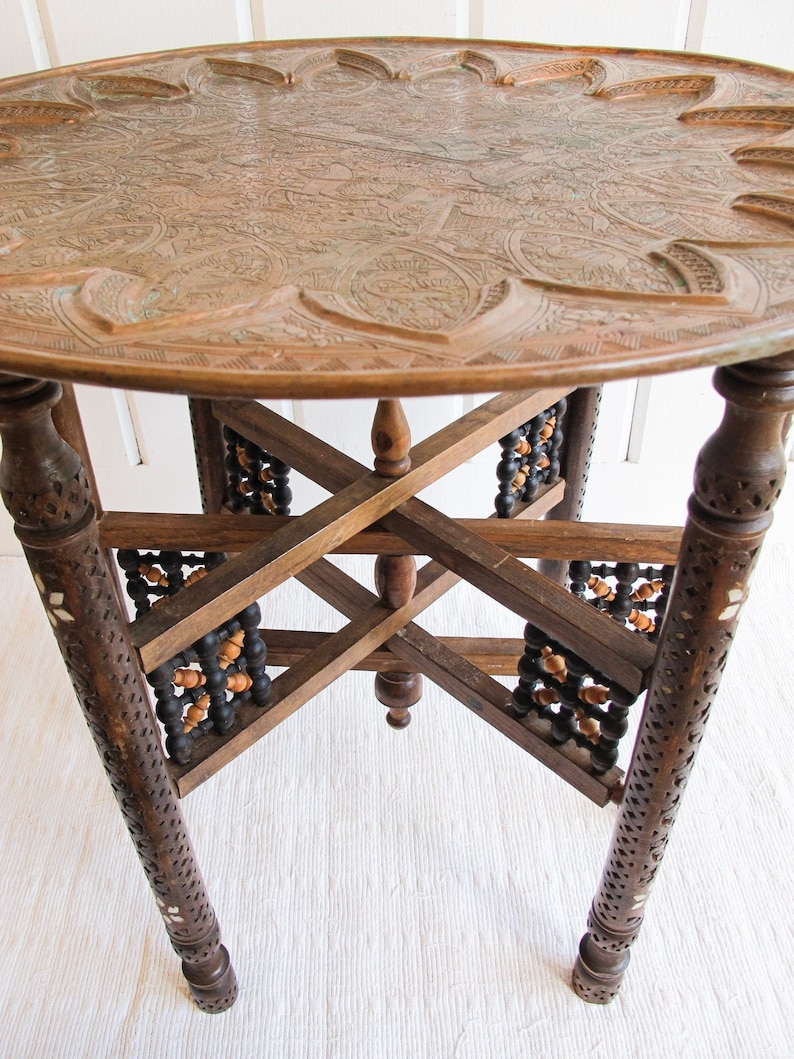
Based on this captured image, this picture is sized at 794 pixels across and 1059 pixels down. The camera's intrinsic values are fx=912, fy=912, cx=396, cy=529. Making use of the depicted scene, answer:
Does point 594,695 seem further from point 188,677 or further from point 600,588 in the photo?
point 188,677

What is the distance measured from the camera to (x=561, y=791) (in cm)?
129

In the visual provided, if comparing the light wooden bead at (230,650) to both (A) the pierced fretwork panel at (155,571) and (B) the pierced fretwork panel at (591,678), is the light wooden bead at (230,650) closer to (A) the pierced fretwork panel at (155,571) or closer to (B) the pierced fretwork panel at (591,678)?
(A) the pierced fretwork panel at (155,571)

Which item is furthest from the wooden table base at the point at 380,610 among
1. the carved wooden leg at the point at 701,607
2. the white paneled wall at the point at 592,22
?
the white paneled wall at the point at 592,22

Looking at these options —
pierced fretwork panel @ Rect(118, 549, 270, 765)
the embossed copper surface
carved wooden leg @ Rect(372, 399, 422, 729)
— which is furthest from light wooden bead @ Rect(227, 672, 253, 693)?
the embossed copper surface

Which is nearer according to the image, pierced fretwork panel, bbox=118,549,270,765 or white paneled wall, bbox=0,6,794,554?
pierced fretwork panel, bbox=118,549,270,765

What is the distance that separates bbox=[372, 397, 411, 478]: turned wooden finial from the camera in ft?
3.29

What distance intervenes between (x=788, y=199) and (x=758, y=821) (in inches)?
33.6

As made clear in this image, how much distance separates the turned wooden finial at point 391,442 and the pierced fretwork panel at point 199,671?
22 centimetres

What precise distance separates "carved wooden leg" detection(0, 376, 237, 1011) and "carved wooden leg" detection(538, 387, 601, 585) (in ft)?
2.06

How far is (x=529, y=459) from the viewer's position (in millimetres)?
1244

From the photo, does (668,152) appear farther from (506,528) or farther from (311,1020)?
(311,1020)

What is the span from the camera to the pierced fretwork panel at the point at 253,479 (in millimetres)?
1199

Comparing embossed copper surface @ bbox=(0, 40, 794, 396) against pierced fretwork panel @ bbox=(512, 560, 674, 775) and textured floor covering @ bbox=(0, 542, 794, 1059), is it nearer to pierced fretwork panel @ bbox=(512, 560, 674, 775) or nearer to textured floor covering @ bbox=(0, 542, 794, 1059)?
pierced fretwork panel @ bbox=(512, 560, 674, 775)

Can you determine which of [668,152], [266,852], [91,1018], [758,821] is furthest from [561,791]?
[668,152]
